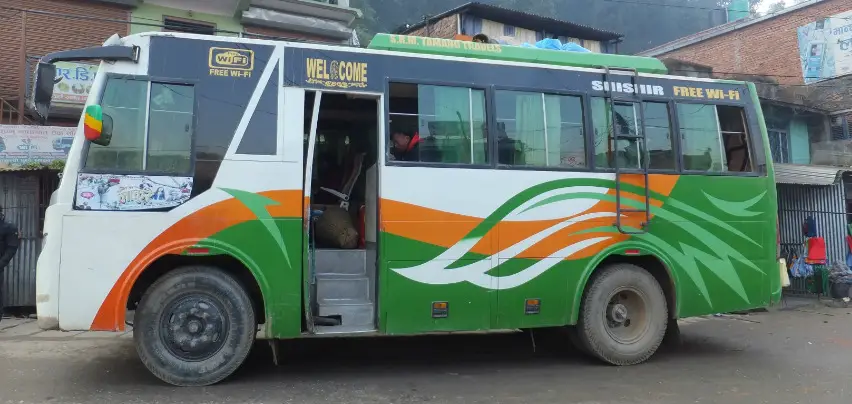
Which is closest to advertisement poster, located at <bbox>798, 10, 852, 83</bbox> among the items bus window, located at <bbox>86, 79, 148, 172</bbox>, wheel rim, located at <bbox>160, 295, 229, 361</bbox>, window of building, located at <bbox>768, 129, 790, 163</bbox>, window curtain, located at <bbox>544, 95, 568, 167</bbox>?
window of building, located at <bbox>768, 129, 790, 163</bbox>

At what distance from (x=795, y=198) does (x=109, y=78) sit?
551 inches

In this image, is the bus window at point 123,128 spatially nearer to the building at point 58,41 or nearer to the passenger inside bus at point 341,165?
the passenger inside bus at point 341,165

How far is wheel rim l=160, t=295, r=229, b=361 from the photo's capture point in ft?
16.9

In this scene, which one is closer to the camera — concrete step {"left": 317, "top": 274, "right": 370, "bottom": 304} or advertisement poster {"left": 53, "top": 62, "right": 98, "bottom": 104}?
concrete step {"left": 317, "top": 274, "right": 370, "bottom": 304}

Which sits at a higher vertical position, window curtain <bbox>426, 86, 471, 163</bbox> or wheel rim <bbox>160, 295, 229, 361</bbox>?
window curtain <bbox>426, 86, 471, 163</bbox>

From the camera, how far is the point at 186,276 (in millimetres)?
5188

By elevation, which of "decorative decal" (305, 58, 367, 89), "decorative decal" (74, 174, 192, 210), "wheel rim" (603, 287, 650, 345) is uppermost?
"decorative decal" (305, 58, 367, 89)

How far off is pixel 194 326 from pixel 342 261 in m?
1.55

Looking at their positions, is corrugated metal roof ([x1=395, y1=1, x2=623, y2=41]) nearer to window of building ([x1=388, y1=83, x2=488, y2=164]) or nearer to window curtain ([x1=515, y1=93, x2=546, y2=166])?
window curtain ([x1=515, y1=93, x2=546, y2=166])

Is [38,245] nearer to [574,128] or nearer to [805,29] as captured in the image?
[574,128]

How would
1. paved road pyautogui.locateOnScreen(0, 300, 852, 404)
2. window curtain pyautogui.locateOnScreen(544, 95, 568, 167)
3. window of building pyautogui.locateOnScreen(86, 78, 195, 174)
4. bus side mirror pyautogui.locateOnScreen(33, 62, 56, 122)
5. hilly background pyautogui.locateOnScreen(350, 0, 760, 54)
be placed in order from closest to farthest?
bus side mirror pyautogui.locateOnScreen(33, 62, 56, 122), window of building pyautogui.locateOnScreen(86, 78, 195, 174), paved road pyautogui.locateOnScreen(0, 300, 852, 404), window curtain pyautogui.locateOnScreen(544, 95, 568, 167), hilly background pyautogui.locateOnScreen(350, 0, 760, 54)

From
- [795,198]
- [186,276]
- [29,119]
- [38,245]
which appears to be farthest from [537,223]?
[29,119]

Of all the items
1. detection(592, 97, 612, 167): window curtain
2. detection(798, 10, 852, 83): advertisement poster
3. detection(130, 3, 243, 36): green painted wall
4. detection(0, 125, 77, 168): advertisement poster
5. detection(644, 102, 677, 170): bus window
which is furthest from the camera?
detection(798, 10, 852, 83): advertisement poster

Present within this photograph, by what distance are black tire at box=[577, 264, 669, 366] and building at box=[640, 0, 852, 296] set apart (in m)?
6.14
